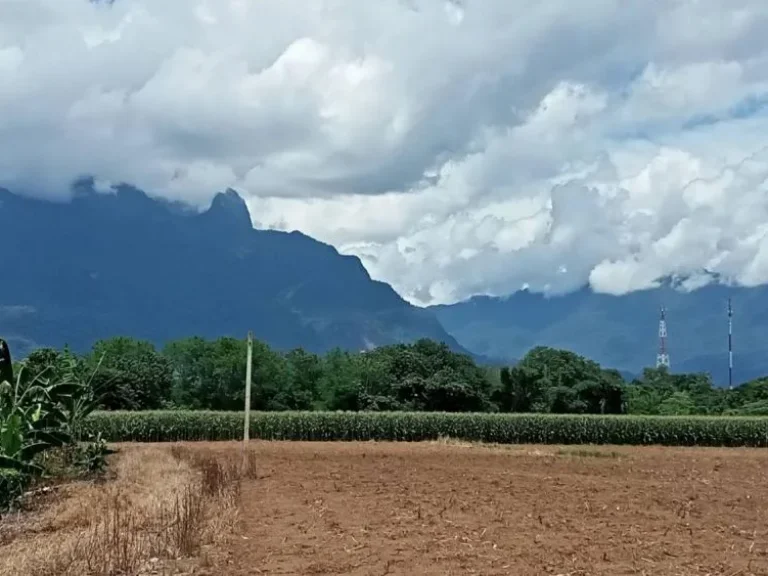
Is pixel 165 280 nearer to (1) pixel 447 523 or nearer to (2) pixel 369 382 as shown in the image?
(2) pixel 369 382

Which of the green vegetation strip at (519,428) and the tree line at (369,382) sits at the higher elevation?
the tree line at (369,382)

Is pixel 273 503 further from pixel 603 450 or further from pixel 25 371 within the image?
pixel 603 450

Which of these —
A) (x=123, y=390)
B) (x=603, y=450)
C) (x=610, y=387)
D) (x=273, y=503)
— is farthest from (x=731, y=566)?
(x=610, y=387)

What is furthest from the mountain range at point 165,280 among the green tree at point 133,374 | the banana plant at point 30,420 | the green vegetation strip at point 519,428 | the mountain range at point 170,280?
the banana plant at point 30,420

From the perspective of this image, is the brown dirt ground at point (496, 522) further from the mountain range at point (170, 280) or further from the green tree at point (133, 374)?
the mountain range at point (170, 280)

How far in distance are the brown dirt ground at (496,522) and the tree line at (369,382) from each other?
17890 millimetres

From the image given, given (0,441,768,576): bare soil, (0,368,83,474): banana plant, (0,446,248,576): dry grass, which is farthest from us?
(0,368,83,474): banana plant

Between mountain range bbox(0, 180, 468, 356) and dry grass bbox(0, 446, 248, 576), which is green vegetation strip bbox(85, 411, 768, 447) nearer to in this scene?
dry grass bbox(0, 446, 248, 576)

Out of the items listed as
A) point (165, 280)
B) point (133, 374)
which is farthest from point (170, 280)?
point (133, 374)

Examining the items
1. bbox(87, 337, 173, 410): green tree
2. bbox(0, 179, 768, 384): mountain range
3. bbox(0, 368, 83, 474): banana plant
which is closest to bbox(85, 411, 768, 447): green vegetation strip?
bbox(87, 337, 173, 410): green tree

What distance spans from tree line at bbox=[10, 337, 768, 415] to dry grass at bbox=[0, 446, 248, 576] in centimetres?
2083

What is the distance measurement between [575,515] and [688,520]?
3.72 ft

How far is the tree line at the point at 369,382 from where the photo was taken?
108 ft

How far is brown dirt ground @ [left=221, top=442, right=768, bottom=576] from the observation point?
22.4 feet
